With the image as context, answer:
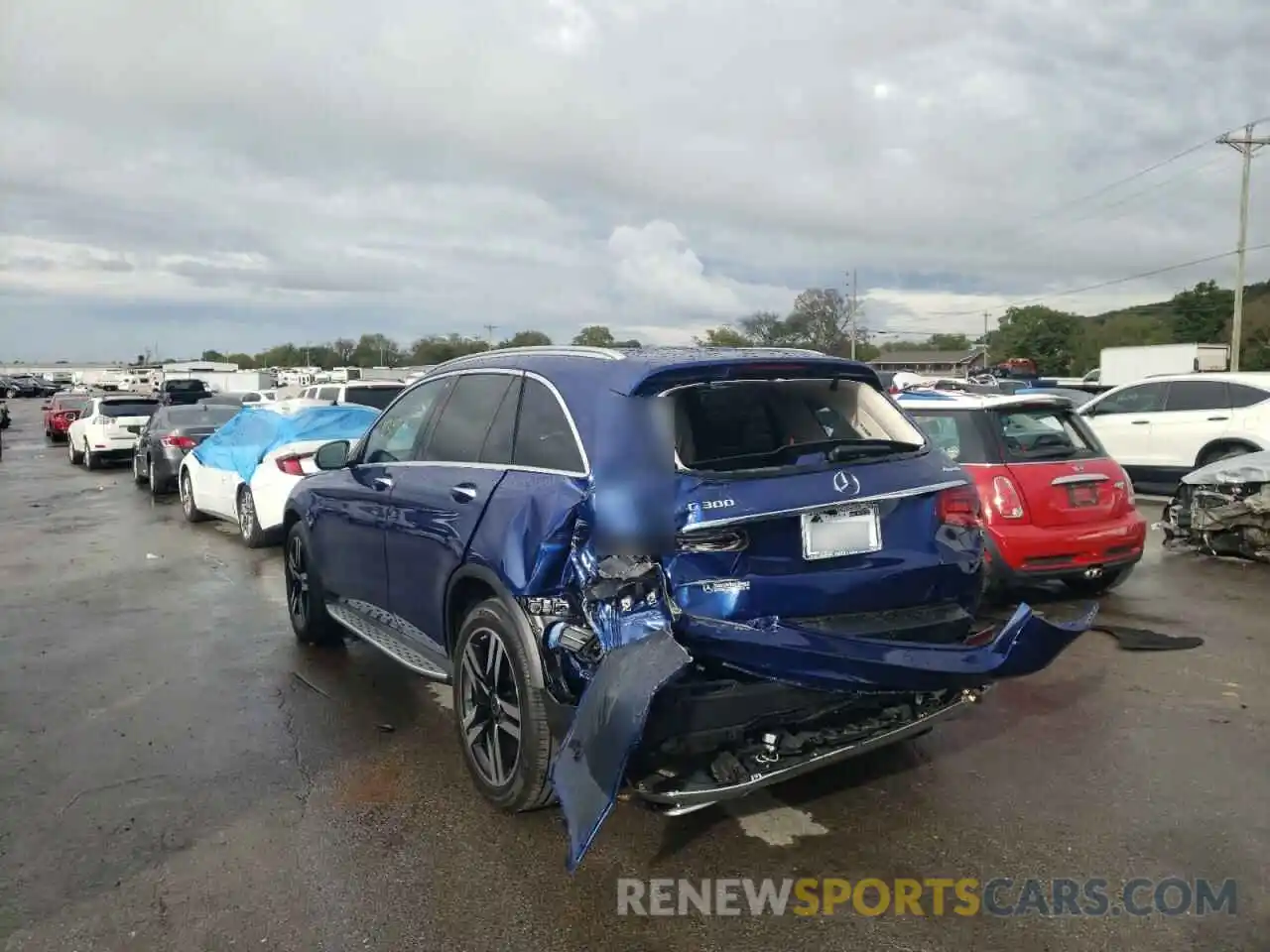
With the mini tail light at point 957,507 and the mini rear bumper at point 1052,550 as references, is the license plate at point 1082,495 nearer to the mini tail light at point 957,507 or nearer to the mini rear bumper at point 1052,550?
the mini rear bumper at point 1052,550

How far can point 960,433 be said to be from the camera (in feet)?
23.8

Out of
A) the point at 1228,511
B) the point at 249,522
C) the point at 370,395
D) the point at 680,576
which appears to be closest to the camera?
the point at 680,576

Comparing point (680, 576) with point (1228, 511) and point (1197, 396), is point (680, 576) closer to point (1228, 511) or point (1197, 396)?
point (1228, 511)

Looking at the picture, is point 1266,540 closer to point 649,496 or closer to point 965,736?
point 965,736

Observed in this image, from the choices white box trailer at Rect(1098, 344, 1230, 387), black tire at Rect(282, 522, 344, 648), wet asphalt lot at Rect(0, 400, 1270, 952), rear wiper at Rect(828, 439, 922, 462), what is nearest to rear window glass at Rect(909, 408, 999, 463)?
wet asphalt lot at Rect(0, 400, 1270, 952)

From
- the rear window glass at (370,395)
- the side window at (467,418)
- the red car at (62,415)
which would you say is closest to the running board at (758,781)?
the side window at (467,418)

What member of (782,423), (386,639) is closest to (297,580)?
(386,639)

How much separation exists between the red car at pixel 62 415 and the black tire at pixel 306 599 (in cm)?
2604

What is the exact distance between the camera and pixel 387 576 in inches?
201

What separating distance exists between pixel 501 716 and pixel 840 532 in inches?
60.4

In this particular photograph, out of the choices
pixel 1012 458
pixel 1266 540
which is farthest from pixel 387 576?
pixel 1266 540

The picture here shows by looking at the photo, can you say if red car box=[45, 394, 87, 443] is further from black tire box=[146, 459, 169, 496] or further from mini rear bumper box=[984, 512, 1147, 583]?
mini rear bumper box=[984, 512, 1147, 583]

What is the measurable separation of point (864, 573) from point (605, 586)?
100 centimetres

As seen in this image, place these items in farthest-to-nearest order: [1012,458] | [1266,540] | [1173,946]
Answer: [1266,540] < [1012,458] < [1173,946]
